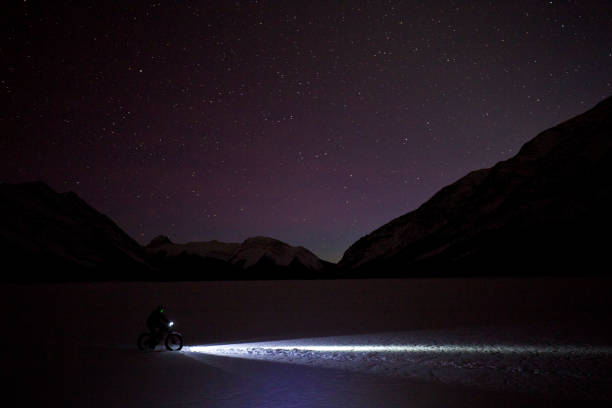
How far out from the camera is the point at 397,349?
58.6 ft

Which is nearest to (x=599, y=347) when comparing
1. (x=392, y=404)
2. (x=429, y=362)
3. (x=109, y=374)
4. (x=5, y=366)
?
(x=429, y=362)

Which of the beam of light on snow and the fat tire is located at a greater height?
the fat tire

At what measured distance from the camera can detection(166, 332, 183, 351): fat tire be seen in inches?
733

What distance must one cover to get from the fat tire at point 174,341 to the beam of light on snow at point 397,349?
1.05 ft

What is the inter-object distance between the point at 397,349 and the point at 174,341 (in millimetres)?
7937

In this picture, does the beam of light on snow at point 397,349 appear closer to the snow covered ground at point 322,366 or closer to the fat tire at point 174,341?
the snow covered ground at point 322,366

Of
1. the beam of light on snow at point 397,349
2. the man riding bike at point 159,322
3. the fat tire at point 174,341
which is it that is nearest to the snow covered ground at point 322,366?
the beam of light on snow at point 397,349

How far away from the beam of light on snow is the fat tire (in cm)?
32

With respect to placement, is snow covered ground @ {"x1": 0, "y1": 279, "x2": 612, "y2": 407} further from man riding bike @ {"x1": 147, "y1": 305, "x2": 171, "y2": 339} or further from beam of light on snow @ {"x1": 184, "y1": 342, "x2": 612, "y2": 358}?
man riding bike @ {"x1": 147, "y1": 305, "x2": 171, "y2": 339}

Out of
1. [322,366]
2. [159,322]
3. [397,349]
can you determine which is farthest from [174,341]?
[397,349]

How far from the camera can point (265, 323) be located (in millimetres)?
28516

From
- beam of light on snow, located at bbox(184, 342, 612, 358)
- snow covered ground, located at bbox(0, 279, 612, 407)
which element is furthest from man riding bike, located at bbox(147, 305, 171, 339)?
beam of light on snow, located at bbox(184, 342, 612, 358)

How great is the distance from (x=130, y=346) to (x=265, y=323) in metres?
9.72

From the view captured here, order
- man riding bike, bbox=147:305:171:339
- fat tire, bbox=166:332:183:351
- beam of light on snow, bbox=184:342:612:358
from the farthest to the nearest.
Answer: fat tire, bbox=166:332:183:351, man riding bike, bbox=147:305:171:339, beam of light on snow, bbox=184:342:612:358
